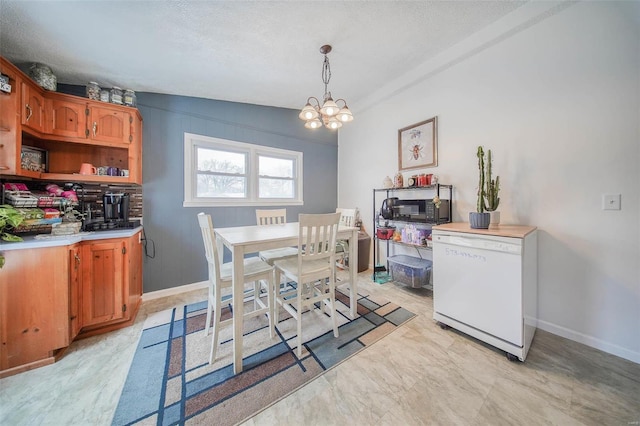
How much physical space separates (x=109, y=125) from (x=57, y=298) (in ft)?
5.32

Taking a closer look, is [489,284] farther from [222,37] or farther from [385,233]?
[222,37]

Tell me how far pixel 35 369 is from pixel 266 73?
3174 mm

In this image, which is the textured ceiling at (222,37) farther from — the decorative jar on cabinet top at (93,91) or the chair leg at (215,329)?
the chair leg at (215,329)

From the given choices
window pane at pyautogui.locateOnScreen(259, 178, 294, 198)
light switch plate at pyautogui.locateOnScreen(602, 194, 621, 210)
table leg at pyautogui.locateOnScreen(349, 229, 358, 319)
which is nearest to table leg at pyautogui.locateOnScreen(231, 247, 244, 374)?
table leg at pyautogui.locateOnScreen(349, 229, 358, 319)

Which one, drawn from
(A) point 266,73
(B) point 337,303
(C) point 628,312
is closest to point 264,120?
(A) point 266,73

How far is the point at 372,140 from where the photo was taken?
3.58 m

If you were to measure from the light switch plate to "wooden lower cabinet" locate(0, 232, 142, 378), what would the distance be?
13.2ft

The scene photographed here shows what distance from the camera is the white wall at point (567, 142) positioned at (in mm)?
1578

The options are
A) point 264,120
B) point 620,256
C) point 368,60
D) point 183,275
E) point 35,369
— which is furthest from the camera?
point 264,120

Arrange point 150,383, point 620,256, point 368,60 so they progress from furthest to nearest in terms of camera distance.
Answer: point 368,60 < point 620,256 < point 150,383

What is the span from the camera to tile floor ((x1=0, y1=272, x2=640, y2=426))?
1.17 metres

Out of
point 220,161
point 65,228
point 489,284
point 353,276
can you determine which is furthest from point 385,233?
point 65,228

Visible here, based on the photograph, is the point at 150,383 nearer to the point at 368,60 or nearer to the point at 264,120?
the point at 264,120

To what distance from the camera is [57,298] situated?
5.20 ft
